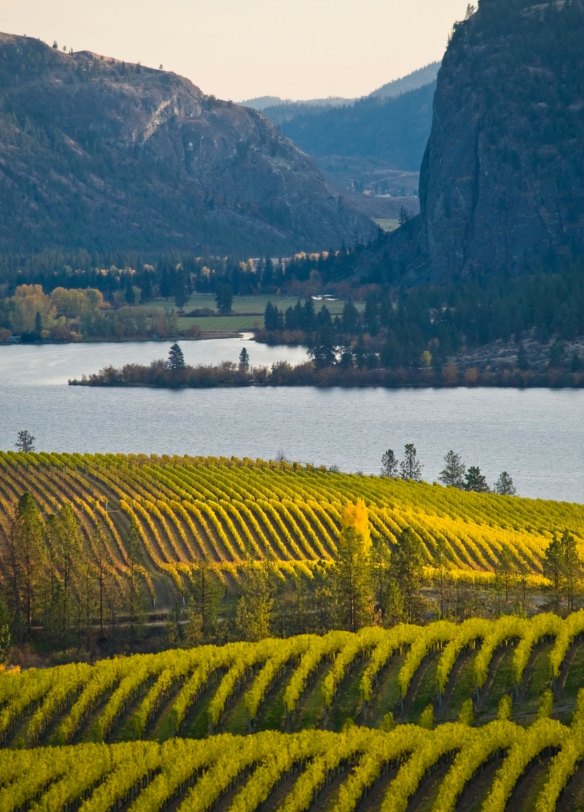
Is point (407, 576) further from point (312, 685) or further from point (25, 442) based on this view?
point (25, 442)

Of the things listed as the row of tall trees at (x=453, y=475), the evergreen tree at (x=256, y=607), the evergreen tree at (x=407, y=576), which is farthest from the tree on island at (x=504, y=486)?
the evergreen tree at (x=256, y=607)

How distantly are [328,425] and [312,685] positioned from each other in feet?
341

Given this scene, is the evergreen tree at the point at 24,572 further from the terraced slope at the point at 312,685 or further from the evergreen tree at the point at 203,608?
the terraced slope at the point at 312,685

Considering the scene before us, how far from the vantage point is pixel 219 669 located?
6281 centimetres

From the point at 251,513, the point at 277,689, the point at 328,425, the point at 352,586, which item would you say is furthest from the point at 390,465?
the point at 277,689

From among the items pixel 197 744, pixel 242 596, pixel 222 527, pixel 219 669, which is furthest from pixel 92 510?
pixel 197 744

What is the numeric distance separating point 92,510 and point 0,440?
57118mm

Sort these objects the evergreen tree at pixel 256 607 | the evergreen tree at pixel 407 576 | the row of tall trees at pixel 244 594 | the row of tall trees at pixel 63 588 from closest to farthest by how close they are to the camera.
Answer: the evergreen tree at pixel 256 607, the row of tall trees at pixel 244 594, the evergreen tree at pixel 407 576, the row of tall trees at pixel 63 588

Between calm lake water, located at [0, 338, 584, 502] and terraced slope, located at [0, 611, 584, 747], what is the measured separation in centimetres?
6026

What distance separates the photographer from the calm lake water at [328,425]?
14050 centimetres

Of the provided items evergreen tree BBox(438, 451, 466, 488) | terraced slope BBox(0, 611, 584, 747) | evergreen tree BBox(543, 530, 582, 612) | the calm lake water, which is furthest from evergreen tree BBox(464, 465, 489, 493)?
terraced slope BBox(0, 611, 584, 747)

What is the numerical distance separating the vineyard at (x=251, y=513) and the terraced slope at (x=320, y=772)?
98.7ft

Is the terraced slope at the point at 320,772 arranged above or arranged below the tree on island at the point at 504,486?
above

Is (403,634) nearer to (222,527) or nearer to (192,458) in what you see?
(222,527)
